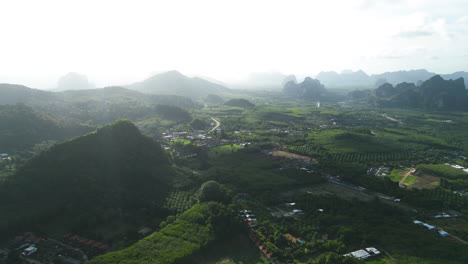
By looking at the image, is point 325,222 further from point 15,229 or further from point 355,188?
point 15,229

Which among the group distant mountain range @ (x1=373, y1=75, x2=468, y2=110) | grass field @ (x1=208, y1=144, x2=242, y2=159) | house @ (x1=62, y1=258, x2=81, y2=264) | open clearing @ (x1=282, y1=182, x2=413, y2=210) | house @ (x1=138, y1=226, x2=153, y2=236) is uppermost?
distant mountain range @ (x1=373, y1=75, x2=468, y2=110)

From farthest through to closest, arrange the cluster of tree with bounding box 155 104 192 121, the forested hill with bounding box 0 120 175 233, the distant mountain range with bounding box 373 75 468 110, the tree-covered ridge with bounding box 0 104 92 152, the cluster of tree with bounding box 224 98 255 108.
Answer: the cluster of tree with bounding box 224 98 255 108
the distant mountain range with bounding box 373 75 468 110
the cluster of tree with bounding box 155 104 192 121
the tree-covered ridge with bounding box 0 104 92 152
the forested hill with bounding box 0 120 175 233

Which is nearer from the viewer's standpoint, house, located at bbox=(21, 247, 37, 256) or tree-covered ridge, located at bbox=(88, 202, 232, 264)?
tree-covered ridge, located at bbox=(88, 202, 232, 264)

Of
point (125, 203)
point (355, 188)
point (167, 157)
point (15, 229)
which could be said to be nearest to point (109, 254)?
point (125, 203)

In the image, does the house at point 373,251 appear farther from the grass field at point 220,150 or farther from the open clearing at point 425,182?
the grass field at point 220,150

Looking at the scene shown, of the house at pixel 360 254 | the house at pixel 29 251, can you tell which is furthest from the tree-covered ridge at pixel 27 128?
the house at pixel 360 254

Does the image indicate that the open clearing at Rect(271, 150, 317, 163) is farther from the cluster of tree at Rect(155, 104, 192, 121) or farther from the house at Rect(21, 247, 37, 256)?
A: the cluster of tree at Rect(155, 104, 192, 121)

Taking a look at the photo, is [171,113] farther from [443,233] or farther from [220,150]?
[443,233]

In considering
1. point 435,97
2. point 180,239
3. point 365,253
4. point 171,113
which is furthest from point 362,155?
point 435,97

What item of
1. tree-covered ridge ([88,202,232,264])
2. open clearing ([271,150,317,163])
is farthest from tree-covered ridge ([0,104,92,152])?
open clearing ([271,150,317,163])
